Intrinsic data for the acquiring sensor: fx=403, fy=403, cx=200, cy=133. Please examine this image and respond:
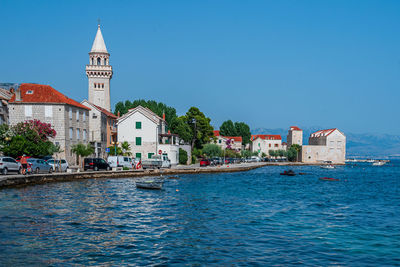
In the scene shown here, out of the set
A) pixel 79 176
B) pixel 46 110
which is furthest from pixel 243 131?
pixel 79 176

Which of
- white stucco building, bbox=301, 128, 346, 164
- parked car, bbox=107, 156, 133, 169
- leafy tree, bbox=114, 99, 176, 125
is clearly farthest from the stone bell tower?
white stucco building, bbox=301, 128, 346, 164

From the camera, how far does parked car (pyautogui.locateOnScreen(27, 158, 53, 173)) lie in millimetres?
43584

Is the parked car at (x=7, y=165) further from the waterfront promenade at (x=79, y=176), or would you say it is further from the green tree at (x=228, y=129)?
the green tree at (x=228, y=129)

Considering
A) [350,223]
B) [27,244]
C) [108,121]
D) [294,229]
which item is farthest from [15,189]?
[108,121]

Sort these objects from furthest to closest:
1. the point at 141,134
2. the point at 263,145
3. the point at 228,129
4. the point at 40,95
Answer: the point at 263,145 < the point at 228,129 < the point at 141,134 < the point at 40,95

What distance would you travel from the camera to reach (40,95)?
59156 mm

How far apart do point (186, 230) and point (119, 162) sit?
40.2 meters

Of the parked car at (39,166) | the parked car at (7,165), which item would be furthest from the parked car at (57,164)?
the parked car at (7,165)

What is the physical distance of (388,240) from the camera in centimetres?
2202

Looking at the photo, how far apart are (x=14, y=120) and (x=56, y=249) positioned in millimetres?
45684

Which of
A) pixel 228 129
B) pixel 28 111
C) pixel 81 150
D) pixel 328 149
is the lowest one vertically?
pixel 328 149

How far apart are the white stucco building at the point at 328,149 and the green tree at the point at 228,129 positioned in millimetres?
32390

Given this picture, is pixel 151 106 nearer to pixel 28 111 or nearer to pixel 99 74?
pixel 99 74

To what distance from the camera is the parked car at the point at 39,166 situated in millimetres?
43584
